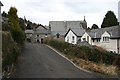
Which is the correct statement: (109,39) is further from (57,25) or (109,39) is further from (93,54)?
(57,25)

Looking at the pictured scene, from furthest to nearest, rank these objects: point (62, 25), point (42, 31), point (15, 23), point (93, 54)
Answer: point (42, 31) → point (62, 25) → point (15, 23) → point (93, 54)

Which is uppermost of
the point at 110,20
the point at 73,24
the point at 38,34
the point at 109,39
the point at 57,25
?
the point at 110,20

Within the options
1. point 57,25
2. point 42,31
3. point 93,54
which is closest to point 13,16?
point 93,54

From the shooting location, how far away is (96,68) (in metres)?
25.1

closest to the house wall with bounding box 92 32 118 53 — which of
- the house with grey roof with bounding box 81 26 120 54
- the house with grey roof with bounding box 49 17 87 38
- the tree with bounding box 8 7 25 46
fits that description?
the house with grey roof with bounding box 81 26 120 54

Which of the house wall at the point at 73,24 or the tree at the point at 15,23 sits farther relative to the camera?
the house wall at the point at 73,24

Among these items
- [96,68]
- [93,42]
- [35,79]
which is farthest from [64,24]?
[35,79]

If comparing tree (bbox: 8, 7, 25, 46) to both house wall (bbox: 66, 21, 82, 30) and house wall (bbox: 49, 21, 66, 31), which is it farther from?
house wall (bbox: 66, 21, 82, 30)

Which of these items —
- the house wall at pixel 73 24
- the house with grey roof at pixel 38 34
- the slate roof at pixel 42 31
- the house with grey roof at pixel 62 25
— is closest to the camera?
the house with grey roof at pixel 62 25

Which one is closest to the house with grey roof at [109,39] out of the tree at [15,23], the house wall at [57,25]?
the tree at [15,23]

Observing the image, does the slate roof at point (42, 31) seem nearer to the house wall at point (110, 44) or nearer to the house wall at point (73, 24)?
the house wall at point (73, 24)

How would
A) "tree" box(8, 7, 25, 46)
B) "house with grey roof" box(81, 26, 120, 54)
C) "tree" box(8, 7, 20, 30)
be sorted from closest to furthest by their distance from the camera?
"tree" box(8, 7, 25, 46), "tree" box(8, 7, 20, 30), "house with grey roof" box(81, 26, 120, 54)

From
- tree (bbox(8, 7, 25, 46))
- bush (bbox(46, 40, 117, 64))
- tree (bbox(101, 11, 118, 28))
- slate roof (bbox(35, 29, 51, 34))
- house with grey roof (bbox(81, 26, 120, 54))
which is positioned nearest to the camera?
tree (bbox(8, 7, 25, 46))

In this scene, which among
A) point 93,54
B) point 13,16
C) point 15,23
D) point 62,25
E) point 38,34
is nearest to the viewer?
point 93,54
